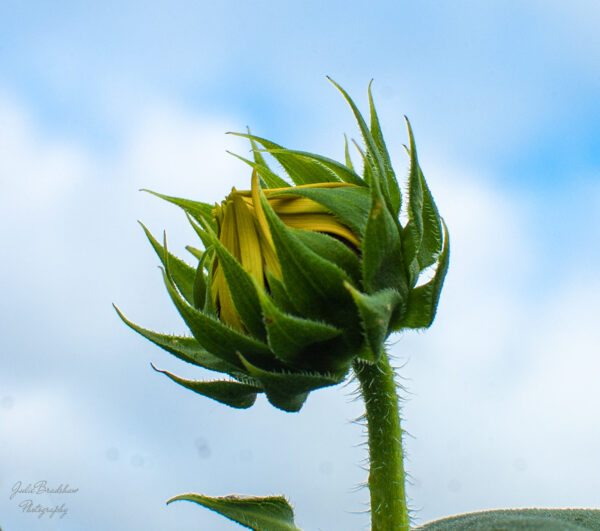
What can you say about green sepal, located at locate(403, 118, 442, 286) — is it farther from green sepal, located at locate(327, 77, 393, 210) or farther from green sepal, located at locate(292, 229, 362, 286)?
green sepal, located at locate(292, 229, 362, 286)

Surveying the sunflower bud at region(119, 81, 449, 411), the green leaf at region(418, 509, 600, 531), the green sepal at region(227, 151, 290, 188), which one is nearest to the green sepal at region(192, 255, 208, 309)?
the sunflower bud at region(119, 81, 449, 411)

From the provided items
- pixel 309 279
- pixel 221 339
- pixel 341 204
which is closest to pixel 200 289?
pixel 221 339

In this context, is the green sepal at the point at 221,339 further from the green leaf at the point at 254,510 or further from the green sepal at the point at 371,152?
the green sepal at the point at 371,152

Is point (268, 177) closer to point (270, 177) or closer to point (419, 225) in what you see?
point (270, 177)

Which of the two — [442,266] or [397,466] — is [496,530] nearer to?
[397,466]

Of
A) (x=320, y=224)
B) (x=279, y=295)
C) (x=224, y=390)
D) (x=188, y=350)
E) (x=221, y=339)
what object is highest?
(x=320, y=224)
